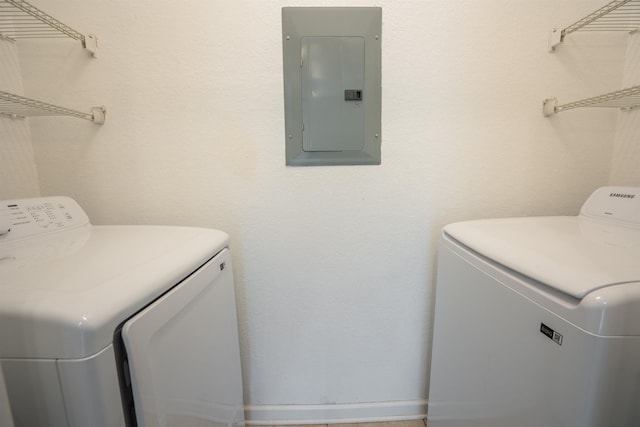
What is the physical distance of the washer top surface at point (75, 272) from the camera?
0.39 meters

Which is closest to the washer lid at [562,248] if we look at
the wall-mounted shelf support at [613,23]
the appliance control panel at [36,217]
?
the wall-mounted shelf support at [613,23]

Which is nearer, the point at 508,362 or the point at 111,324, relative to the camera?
the point at 111,324

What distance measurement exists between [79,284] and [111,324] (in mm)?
121

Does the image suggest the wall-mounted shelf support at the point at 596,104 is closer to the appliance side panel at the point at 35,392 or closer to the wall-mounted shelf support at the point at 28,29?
the appliance side panel at the point at 35,392

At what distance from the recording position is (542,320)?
0.52 metres

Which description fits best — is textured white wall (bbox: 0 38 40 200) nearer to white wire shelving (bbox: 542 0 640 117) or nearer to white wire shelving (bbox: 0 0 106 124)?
white wire shelving (bbox: 0 0 106 124)

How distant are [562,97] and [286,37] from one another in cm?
115

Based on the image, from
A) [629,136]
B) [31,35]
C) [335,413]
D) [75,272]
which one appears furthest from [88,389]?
[629,136]

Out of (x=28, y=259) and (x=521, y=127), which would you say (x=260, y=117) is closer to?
A: (x=28, y=259)

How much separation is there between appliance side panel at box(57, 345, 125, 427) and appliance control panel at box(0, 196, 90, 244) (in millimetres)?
590

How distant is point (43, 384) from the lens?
404 mm

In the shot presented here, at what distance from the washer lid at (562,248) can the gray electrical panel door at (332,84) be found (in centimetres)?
50

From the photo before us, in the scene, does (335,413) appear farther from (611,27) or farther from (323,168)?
(611,27)

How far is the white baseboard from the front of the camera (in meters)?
1.18
